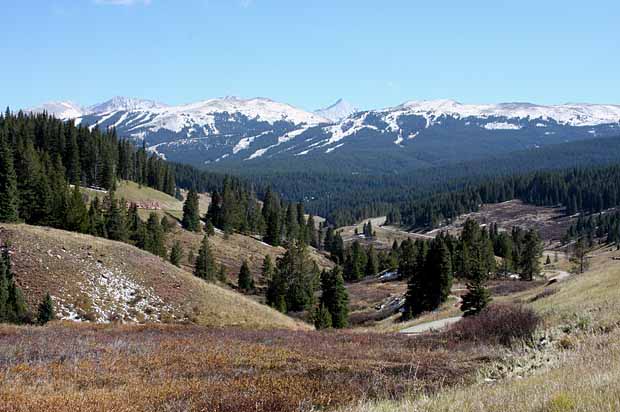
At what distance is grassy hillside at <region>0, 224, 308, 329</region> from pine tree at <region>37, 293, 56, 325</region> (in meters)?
2.14

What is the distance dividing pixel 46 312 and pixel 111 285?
825 centimetres

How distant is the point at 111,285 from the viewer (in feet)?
145

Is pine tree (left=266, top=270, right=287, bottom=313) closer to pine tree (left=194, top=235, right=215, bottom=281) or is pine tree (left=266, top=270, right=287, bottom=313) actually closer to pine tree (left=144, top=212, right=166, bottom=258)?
pine tree (left=194, top=235, right=215, bottom=281)

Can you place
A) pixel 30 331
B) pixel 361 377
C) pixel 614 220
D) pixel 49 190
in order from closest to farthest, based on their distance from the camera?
pixel 361 377 → pixel 30 331 → pixel 49 190 → pixel 614 220

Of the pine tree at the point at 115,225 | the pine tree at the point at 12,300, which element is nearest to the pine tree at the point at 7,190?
the pine tree at the point at 115,225

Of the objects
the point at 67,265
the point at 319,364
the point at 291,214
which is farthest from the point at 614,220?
the point at 319,364

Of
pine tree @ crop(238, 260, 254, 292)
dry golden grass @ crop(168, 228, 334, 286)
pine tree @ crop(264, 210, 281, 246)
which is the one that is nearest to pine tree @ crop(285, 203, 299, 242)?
pine tree @ crop(264, 210, 281, 246)

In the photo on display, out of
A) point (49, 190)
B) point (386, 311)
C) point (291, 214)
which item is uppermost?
point (49, 190)

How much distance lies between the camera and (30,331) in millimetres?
23516

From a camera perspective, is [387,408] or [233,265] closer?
[387,408]

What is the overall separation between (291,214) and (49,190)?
229 ft

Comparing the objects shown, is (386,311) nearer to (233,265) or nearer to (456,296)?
(456,296)

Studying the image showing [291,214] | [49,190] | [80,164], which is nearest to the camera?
[49,190]

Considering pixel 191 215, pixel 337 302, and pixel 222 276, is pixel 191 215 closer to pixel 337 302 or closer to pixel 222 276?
pixel 222 276
